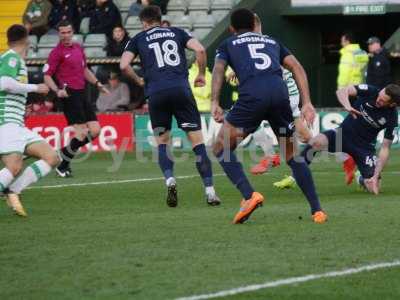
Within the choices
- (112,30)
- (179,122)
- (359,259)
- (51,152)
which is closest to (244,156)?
(112,30)

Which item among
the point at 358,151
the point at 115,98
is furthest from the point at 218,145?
the point at 115,98

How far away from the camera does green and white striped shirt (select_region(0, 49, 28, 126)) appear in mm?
11539

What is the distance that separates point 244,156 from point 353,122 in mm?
7061

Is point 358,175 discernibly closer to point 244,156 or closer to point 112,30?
point 244,156

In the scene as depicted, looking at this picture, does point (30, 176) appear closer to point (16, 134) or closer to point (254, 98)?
point (16, 134)

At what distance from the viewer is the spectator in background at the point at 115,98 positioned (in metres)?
23.8

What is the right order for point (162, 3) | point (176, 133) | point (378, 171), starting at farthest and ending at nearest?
1. point (162, 3)
2. point (176, 133)
3. point (378, 171)

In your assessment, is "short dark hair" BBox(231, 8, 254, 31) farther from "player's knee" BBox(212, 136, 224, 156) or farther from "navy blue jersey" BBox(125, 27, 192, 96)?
"navy blue jersey" BBox(125, 27, 192, 96)

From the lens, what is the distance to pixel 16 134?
1164cm

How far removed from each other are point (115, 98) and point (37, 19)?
461 centimetres

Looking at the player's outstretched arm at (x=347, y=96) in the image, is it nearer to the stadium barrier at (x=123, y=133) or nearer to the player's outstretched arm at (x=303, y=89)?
the player's outstretched arm at (x=303, y=89)

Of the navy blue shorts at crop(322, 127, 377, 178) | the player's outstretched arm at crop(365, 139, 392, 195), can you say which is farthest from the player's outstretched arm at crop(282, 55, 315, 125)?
the navy blue shorts at crop(322, 127, 377, 178)

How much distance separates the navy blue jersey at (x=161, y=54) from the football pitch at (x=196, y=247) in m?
1.29

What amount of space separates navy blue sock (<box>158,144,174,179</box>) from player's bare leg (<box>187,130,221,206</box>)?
11.1 inches
